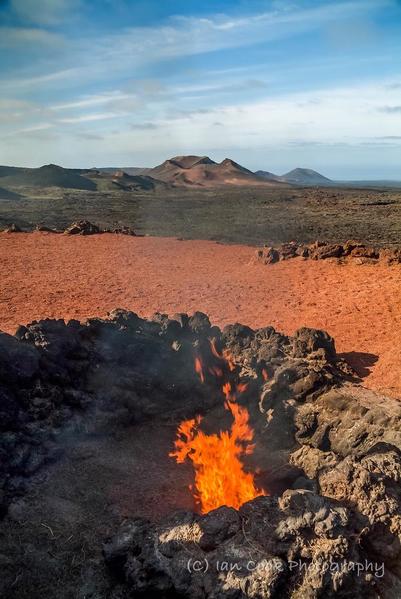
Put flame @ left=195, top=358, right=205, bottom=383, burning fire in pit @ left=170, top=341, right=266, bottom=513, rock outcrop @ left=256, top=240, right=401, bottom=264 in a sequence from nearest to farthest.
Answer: burning fire in pit @ left=170, top=341, right=266, bottom=513 → flame @ left=195, top=358, right=205, bottom=383 → rock outcrop @ left=256, top=240, right=401, bottom=264

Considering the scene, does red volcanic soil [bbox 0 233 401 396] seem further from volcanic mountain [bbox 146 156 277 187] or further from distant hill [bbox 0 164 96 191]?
volcanic mountain [bbox 146 156 277 187]

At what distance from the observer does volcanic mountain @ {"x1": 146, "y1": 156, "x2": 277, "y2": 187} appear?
8931cm

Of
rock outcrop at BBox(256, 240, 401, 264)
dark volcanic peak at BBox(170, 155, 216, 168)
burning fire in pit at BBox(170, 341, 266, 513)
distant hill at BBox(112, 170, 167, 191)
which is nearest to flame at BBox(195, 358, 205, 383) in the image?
burning fire in pit at BBox(170, 341, 266, 513)

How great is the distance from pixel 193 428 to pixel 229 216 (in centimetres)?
3021

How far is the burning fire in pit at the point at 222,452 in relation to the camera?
5.70m

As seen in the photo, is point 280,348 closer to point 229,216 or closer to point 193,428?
point 193,428

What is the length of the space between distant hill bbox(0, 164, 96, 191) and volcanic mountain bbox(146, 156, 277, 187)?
57.3 feet

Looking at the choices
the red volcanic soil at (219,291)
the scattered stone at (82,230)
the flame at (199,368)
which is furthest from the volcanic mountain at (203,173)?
the flame at (199,368)

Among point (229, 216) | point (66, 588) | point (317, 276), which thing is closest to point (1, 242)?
point (317, 276)

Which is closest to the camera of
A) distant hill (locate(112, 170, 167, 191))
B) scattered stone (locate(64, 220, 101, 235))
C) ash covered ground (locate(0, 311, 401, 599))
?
ash covered ground (locate(0, 311, 401, 599))

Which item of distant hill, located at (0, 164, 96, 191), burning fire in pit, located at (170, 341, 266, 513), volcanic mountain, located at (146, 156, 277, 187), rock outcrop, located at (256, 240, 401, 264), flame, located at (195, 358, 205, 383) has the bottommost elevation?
burning fire in pit, located at (170, 341, 266, 513)

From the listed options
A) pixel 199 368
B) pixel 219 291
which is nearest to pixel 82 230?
pixel 219 291

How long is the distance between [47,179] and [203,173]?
3415 cm

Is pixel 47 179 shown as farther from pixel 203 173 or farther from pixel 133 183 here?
pixel 203 173
